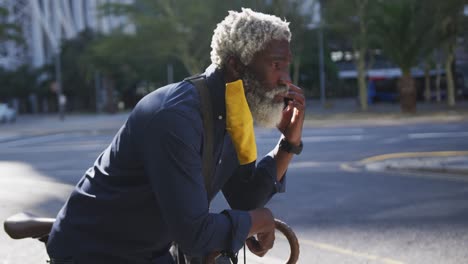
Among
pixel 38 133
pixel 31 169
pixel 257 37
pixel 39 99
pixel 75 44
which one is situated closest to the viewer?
pixel 257 37

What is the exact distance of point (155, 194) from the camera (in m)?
1.72

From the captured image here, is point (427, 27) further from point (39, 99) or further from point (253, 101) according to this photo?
point (39, 99)

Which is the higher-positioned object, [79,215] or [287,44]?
[287,44]

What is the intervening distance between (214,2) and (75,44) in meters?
25.7

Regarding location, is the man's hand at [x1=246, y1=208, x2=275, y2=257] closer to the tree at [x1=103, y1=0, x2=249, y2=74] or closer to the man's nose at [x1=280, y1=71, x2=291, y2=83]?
the man's nose at [x1=280, y1=71, x2=291, y2=83]

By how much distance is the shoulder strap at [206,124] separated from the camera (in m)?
1.79

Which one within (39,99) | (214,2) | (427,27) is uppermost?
(214,2)

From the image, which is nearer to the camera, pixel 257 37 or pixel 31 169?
pixel 257 37

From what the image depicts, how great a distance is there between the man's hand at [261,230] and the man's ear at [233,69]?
43 centimetres

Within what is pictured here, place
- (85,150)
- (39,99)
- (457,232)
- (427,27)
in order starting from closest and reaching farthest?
(457,232) → (85,150) → (427,27) → (39,99)

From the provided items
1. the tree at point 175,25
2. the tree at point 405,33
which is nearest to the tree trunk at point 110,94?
the tree at point 175,25

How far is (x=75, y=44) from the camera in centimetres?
5328

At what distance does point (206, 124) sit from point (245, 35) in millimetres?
311

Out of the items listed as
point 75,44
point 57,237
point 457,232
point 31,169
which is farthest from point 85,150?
point 75,44
